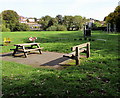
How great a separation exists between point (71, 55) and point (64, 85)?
7.40ft

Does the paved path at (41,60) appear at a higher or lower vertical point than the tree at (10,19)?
lower

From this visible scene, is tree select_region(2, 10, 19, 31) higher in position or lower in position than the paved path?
higher

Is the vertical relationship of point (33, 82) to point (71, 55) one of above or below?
below

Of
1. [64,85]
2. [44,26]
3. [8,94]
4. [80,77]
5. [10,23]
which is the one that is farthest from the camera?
[44,26]

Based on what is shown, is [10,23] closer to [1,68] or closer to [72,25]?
[72,25]

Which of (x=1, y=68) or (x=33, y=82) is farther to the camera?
(x=1, y=68)

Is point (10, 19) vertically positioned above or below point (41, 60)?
above

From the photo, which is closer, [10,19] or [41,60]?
[41,60]

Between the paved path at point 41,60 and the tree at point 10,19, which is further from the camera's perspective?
the tree at point 10,19

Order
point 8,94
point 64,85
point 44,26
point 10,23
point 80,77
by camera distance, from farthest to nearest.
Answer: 1. point 44,26
2. point 10,23
3. point 80,77
4. point 64,85
5. point 8,94

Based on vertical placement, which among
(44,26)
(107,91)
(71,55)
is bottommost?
(107,91)

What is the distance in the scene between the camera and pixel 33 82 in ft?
14.4

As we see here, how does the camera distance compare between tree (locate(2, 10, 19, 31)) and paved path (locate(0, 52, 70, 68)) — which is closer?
paved path (locate(0, 52, 70, 68))

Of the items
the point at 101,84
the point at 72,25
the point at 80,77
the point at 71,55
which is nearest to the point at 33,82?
the point at 80,77
